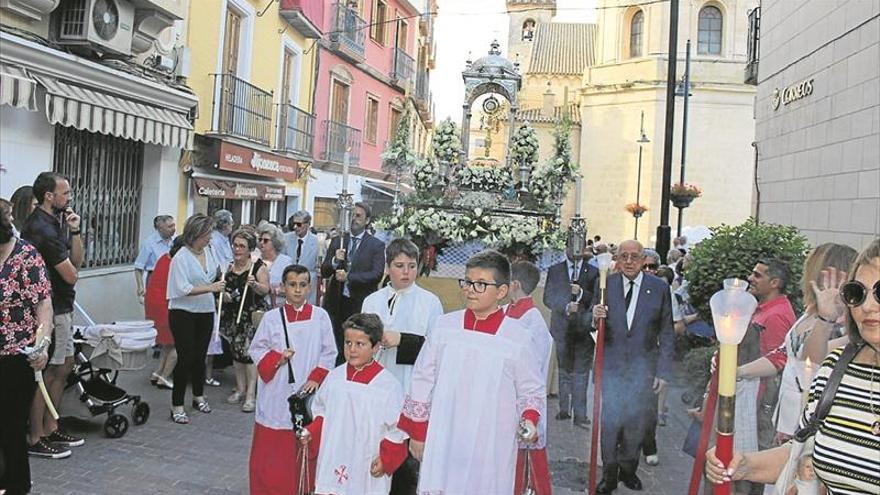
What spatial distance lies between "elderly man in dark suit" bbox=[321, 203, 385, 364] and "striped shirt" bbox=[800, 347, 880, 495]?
609cm

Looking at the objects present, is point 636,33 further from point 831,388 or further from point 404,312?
point 831,388

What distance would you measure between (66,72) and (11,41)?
1044 mm

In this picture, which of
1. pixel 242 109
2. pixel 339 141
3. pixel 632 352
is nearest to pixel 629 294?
pixel 632 352

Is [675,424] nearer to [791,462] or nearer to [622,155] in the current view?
[791,462]

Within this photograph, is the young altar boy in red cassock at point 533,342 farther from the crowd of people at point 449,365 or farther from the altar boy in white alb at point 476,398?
the altar boy in white alb at point 476,398

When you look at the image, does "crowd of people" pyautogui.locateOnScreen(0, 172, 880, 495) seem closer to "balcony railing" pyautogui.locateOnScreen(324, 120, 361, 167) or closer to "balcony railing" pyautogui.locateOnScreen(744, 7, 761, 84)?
"balcony railing" pyautogui.locateOnScreen(744, 7, 761, 84)

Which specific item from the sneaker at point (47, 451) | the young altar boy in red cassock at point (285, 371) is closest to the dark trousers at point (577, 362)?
the young altar boy in red cassock at point (285, 371)

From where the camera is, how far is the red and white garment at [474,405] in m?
3.84

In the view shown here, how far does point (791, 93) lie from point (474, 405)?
9239 mm

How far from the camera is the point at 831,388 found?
95.7 inches

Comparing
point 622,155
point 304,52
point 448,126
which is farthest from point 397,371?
point 622,155

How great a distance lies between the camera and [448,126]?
1032 centimetres

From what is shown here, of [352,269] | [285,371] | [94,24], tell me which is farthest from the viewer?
[94,24]

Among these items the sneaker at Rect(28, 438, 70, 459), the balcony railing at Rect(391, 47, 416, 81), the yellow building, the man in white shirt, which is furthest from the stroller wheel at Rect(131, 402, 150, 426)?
the balcony railing at Rect(391, 47, 416, 81)
